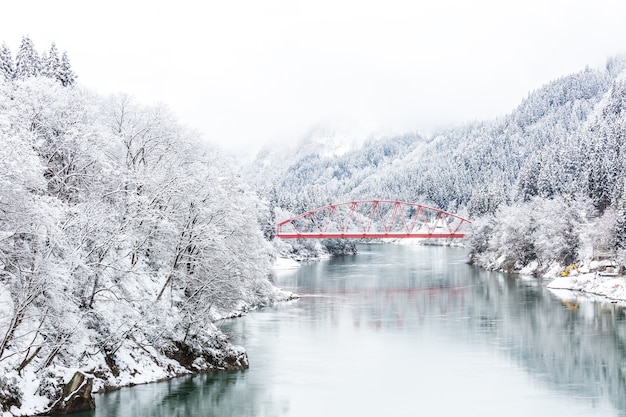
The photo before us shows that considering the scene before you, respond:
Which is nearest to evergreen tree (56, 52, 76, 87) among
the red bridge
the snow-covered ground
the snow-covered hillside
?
the snow-covered hillside

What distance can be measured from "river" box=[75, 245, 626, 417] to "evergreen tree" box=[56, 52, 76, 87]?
23667mm

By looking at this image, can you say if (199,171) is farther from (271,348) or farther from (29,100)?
(271,348)

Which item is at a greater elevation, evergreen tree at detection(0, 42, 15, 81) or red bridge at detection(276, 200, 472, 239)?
evergreen tree at detection(0, 42, 15, 81)

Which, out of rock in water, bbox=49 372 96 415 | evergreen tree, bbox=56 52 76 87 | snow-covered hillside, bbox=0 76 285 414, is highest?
evergreen tree, bbox=56 52 76 87

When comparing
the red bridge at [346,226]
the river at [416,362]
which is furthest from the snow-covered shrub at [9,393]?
the red bridge at [346,226]

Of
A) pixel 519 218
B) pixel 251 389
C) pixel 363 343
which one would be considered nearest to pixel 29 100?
pixel 251 389

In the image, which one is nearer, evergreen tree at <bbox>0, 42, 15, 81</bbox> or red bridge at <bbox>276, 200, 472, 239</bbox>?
evergreen tree at <bbox>0, 42, 15, 81</bbox>

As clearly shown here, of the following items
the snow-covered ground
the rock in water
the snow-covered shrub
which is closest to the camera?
the snow-covered shrub

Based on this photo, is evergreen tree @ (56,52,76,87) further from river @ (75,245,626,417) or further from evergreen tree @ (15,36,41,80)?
river @ (75,245,626,417)

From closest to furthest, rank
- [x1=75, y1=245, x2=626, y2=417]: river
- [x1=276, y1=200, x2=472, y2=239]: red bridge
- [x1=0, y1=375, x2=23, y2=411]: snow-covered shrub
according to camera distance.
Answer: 1. [x1=0, y1=375, x2=23, y2=411]: snow-covered shrub
2. [x1=75, y1=245, x2=626, y2=417]: river
3. [x1=276, y1=200, x2=472, y2=239]: red bridge

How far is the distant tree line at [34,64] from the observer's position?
51344 mm

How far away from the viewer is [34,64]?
53250 millimetres

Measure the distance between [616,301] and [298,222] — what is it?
103m

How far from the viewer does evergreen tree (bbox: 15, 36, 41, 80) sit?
51.9 meters
